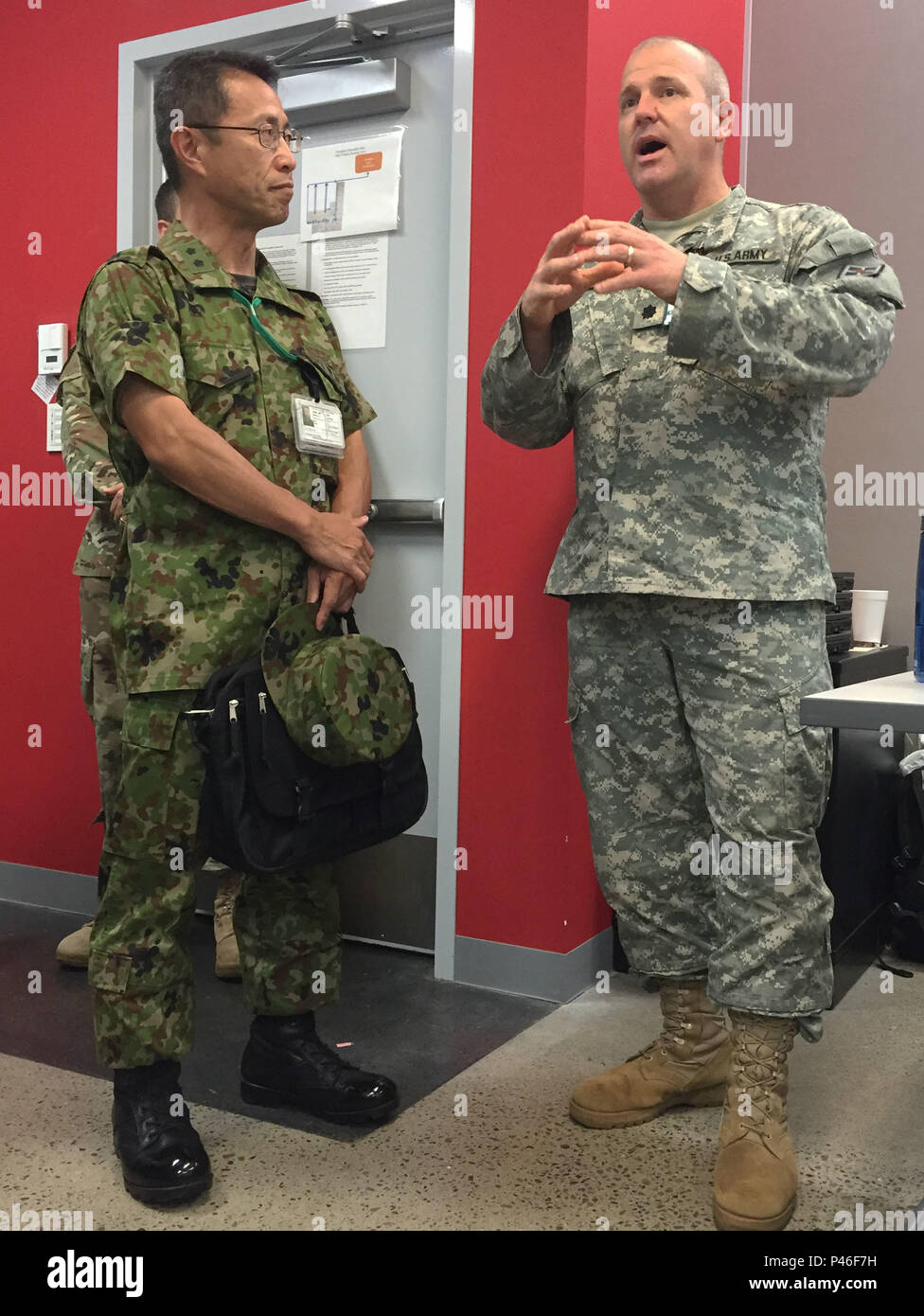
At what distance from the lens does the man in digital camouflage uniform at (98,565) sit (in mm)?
2463

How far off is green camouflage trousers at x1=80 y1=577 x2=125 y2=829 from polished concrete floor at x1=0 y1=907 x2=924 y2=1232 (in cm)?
55

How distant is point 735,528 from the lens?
5.43 feet

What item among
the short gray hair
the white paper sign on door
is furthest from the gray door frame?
the short gray hair

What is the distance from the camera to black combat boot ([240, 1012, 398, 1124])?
6.08 feet

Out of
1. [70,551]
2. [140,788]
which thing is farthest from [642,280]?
[70,551]

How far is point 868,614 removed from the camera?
2.72m

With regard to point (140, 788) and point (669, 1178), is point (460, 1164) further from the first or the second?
point (140, 788)

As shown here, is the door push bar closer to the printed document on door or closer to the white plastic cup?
the printed document on door

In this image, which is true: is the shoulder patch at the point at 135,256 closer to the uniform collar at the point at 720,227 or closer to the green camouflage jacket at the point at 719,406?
the green camouflage jacket at the point at 719,406

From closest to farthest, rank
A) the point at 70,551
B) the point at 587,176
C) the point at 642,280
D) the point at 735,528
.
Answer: the point at 642,280 → the point at 735,528 → the point at 587,176 → the point at 70,551

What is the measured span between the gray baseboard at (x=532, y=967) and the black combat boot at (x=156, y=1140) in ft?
2.88

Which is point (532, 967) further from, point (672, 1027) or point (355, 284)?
point (355, 284)

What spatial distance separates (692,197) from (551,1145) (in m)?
1.45

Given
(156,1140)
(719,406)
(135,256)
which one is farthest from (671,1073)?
(135,256)
